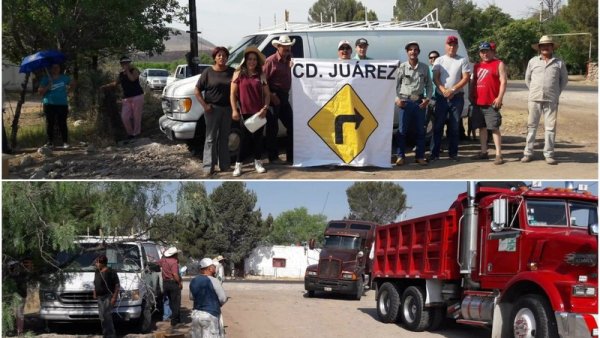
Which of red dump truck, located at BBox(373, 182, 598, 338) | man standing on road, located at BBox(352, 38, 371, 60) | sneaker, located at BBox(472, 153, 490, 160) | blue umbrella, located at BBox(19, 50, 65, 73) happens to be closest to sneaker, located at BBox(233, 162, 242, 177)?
man standing on road, located at BBox(352, 38, 371, 60)

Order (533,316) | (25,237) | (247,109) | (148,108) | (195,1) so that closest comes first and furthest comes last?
(533,316), (25,237), (247,109), (148,108), (195,1)

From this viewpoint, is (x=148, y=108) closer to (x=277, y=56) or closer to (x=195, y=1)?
(x=195, y=1)

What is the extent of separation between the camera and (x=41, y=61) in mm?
14688

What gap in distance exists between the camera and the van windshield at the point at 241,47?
46.9ft

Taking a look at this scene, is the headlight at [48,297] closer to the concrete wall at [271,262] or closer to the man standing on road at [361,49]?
the man standing on road at [361,49]

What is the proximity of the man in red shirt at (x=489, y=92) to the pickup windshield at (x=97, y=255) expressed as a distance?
603 cm

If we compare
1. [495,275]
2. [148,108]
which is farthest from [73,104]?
[495,275]

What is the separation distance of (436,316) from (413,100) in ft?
11.9

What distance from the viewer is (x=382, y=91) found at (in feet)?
42.9

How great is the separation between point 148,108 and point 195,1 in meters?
3.72

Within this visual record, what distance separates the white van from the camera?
1298 centimetres

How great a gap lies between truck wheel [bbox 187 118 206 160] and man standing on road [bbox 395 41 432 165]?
131 inches

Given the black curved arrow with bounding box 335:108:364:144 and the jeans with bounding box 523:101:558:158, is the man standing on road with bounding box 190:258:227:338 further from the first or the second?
the jeans with bounding box 523:101:558:158

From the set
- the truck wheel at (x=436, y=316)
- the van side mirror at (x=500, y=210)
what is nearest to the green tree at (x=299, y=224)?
the truck wheel at (x=436, y=316)
